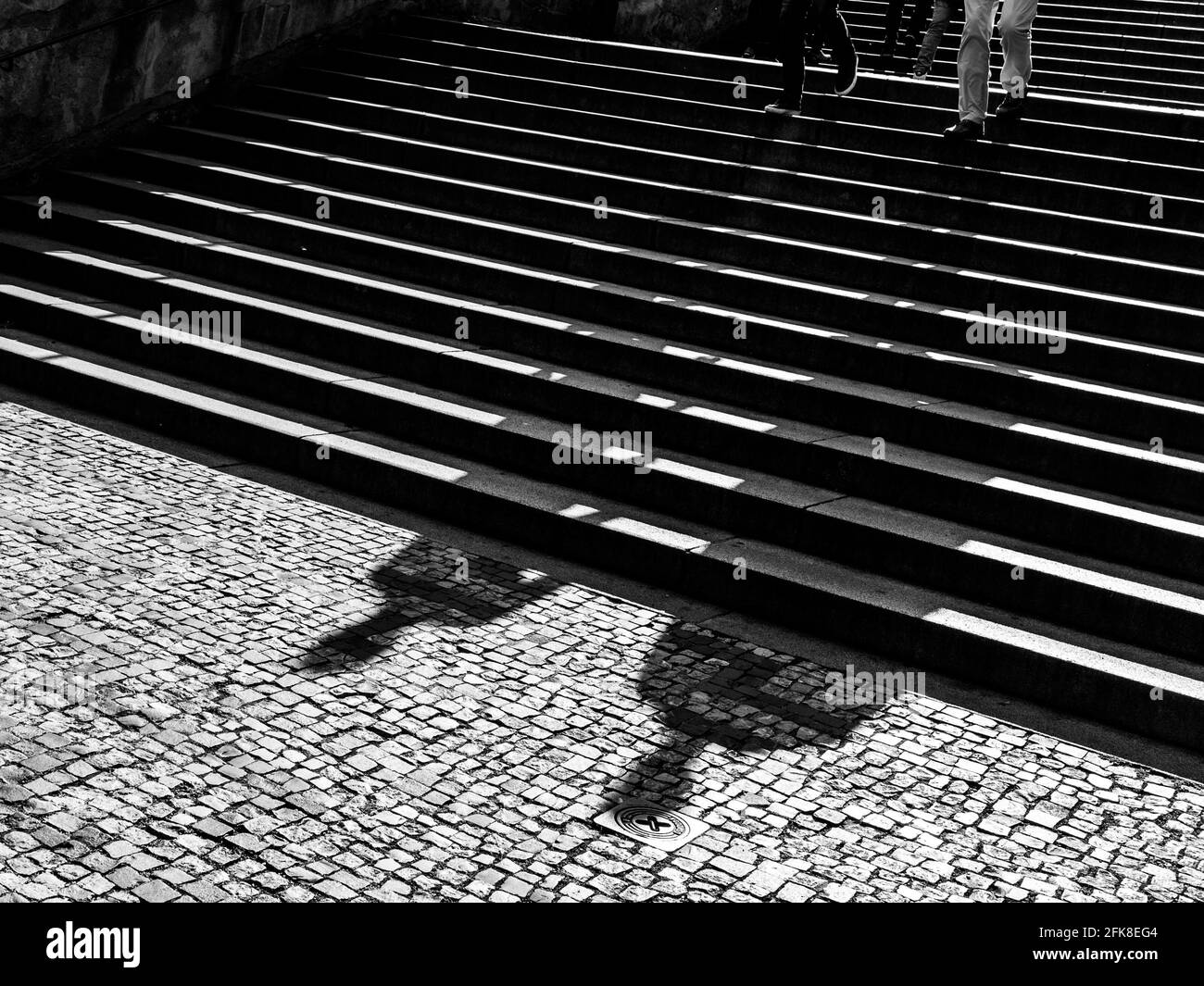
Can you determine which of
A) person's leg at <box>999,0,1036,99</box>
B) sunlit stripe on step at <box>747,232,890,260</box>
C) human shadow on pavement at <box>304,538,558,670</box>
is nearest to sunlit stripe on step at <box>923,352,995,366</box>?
sunlit stripe on step at <box>747,232,890,260</box>

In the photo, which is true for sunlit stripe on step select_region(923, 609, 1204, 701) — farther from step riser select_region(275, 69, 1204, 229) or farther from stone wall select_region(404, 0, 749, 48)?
stone wall select_region(404, 0, 749, 48)

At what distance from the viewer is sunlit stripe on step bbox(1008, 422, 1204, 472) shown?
6.74m

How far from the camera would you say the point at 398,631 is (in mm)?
6012

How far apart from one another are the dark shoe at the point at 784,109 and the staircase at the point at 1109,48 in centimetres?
199

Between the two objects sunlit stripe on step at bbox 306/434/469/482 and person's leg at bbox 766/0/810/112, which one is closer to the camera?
sunlit stripe on step at bbox 306/434/469/482

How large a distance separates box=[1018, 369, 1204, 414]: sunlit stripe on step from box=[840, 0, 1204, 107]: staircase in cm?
432

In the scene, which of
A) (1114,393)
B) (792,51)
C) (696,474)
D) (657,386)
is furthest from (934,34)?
(696,474)

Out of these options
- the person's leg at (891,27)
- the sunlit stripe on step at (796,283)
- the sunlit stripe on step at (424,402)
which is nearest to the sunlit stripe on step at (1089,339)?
the sunlit stripe on step at (796,283)

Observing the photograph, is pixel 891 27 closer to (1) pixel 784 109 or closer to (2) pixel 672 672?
(1) pixel 784 109

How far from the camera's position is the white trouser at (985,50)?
9.24m

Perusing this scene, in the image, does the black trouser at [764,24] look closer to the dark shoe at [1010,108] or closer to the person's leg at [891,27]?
the person's leg at [891,27]

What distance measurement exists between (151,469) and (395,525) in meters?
1.48

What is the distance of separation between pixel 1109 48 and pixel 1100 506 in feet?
24.0
